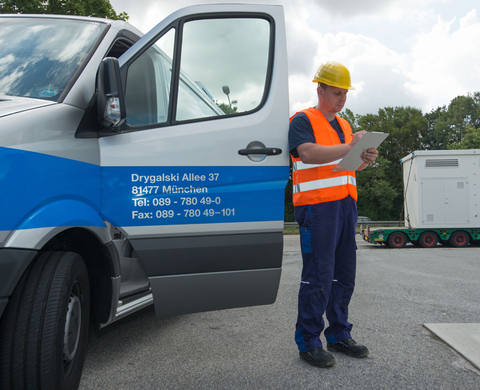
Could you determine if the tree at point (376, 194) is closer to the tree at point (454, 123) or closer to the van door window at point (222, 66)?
the tree at point (454, 123)

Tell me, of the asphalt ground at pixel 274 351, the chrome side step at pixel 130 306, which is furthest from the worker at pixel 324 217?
the chrome side step at pixel 130 306

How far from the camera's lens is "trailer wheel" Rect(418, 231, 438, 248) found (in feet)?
46.4

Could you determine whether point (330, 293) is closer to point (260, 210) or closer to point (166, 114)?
point (260, 210)

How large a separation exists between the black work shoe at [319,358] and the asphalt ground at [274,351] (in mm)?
36

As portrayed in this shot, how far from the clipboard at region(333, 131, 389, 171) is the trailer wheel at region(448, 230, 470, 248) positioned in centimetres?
1311

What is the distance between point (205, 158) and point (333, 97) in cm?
108

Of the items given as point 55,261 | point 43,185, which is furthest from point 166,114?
point 55,261

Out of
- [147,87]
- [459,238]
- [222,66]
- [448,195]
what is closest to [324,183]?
[222,66]

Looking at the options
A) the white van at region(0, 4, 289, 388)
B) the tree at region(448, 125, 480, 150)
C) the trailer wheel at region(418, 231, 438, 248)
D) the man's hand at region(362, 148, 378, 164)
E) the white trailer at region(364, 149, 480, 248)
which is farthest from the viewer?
the tree at region(448, 125, 480, 150)

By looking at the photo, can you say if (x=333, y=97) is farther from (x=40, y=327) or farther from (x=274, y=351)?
(x=40, y=327)

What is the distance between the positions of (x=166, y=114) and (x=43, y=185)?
0.89 metres

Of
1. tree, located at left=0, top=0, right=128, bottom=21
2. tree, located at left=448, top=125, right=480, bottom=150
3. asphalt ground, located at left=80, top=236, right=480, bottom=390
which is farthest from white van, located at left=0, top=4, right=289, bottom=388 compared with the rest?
tree, located at left=448, top=125, right=480, bottom=150

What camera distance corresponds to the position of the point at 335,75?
284cm

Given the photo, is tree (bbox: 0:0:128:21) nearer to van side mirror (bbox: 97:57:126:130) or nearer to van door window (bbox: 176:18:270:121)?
van door window (bbox: 176:18:270:121)
